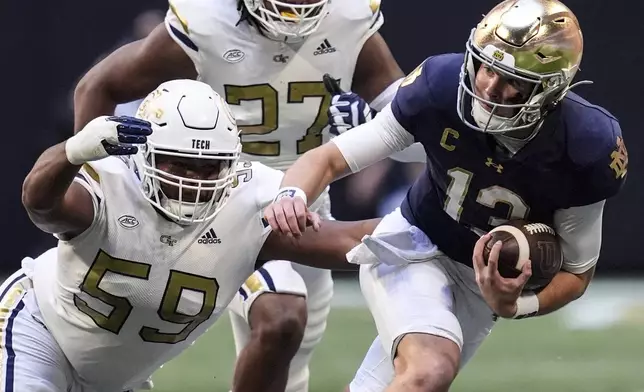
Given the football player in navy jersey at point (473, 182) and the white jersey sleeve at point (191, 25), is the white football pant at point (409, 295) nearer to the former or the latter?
the football player in navy jersey at point (473, 182)

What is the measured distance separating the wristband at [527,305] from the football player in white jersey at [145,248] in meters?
0.56

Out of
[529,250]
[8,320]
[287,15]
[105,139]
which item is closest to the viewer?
[105,139]

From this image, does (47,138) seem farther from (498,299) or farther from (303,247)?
(498,299)

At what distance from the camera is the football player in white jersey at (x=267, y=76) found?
12.8 feet

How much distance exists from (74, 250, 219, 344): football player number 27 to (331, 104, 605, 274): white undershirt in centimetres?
52

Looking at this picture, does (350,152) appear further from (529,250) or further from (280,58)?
(280,58)

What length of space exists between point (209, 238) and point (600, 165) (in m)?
1.04

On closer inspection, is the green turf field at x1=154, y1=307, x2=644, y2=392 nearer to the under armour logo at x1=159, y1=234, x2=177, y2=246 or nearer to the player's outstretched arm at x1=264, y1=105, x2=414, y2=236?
the under armour logo at x1=159, y1=234, x2=177, y2=246

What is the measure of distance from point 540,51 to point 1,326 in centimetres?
160

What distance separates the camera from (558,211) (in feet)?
10.3

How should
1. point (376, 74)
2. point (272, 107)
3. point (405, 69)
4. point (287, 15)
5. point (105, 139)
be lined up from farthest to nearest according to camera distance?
point (405, 69), point (376, 74), point (272, 107), point (287, 15), point (105, 139)

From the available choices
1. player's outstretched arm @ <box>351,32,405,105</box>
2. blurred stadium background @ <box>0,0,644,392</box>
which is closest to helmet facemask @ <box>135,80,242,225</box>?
player's outstretched arm @ <box>351,32,405,105</box>

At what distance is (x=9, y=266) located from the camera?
19.7ft

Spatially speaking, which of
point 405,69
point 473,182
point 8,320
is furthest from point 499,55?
point 405,69
